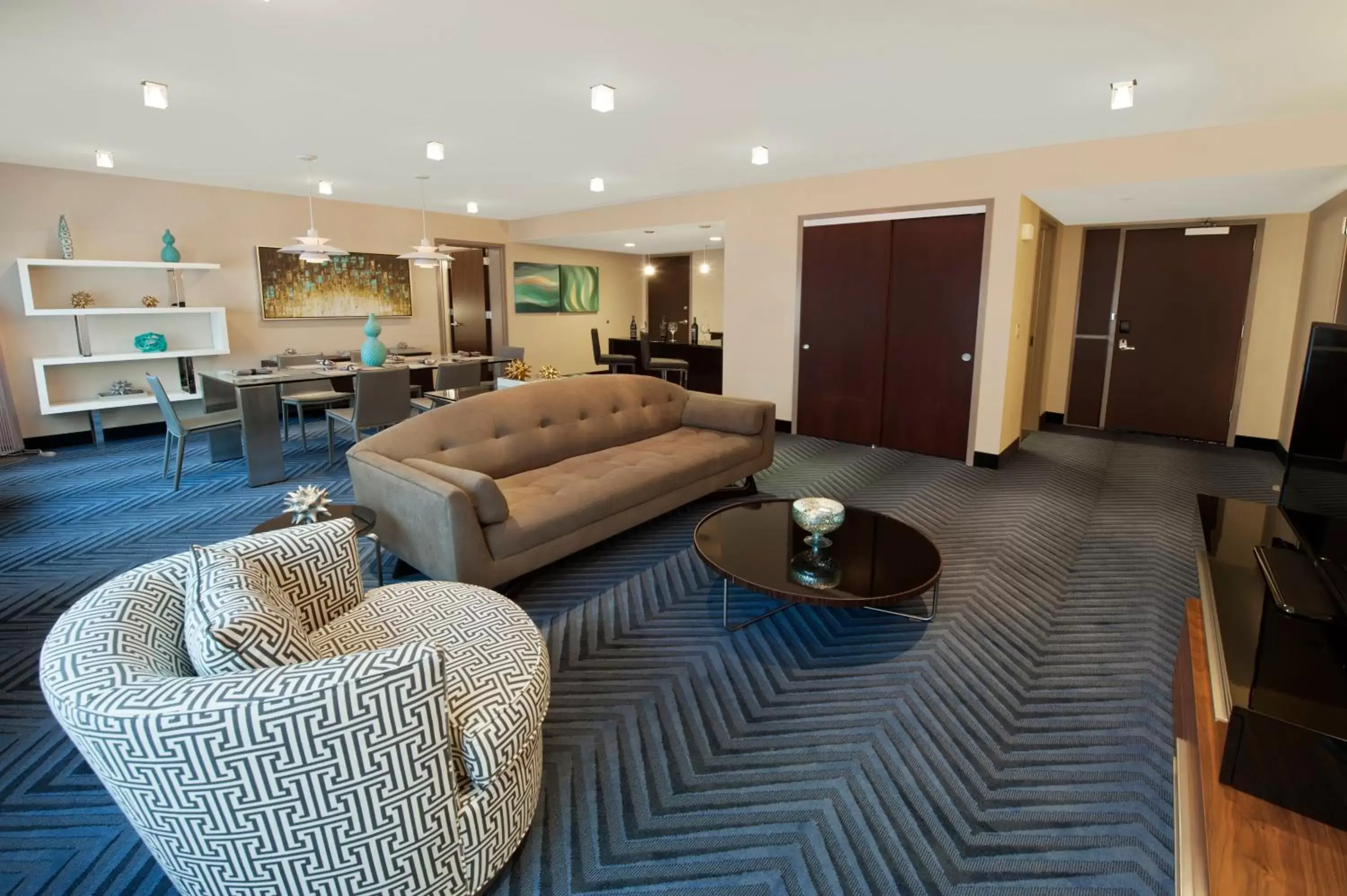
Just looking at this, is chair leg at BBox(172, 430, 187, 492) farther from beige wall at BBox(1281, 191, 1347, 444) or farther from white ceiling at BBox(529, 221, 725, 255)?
beige wall at BBox(1281, 191, 1347, 444)

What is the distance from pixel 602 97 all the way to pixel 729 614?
108 inches

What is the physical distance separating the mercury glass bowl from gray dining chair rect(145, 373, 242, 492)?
4.08 m

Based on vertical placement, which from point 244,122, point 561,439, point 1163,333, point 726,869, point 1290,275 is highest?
point 244,122

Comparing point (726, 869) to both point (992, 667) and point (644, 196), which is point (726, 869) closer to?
point (992, 667)

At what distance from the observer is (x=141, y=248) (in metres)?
6.20

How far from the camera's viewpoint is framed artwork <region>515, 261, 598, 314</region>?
31.5 feet

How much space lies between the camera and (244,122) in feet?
14.0

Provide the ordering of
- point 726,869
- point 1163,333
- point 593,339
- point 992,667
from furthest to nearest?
point 593,339 < point 1163,333 < point 992,667 < point 726,869

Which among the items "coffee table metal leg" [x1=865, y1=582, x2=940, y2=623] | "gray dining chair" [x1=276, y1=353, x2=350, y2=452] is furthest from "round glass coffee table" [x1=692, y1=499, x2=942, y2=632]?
"gray dining chair" [x1=276, y1=353, x2=350, y2=452]

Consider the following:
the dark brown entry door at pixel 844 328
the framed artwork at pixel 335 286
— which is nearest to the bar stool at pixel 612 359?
the framed artwork at pixel 335 286

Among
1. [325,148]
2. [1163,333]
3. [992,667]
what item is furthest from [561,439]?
[1163,333]

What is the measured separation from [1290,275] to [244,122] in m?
8.22

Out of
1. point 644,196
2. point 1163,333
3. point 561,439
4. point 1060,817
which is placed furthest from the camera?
point 644,196

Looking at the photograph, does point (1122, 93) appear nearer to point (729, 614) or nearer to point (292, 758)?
point (729, 614)
